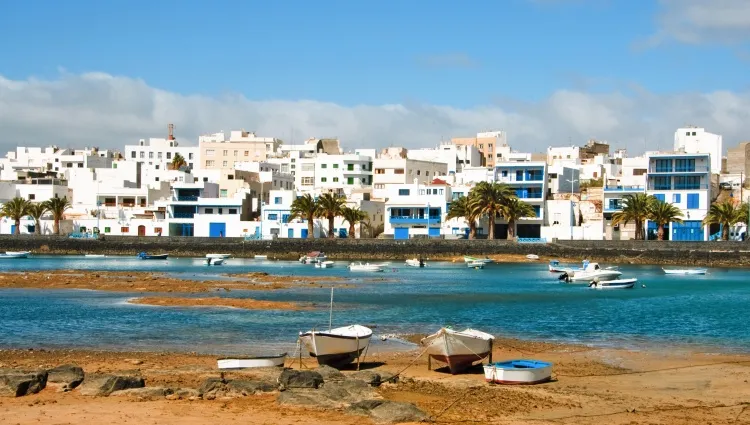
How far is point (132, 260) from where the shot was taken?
100 m

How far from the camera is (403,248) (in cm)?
10225

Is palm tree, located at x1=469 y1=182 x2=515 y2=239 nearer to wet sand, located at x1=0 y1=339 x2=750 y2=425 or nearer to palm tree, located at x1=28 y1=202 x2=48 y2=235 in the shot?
palm tree, located at x1=28 y1=202 x2=48 y2=235

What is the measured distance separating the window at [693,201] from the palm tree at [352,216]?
121 feet

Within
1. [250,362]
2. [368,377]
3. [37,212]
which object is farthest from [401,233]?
[368,377]

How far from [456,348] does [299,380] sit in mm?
5657

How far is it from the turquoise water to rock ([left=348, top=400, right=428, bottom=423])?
1092 cm

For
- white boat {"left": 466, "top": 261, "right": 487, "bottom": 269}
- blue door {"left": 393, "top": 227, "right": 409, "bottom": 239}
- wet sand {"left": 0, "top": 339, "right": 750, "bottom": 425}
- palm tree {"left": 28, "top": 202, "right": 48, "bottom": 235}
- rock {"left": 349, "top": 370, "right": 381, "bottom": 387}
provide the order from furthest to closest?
palm tree {"left": 28, "top": 202, "right": 48, "bottom": 235}
blue door {"left": 393, "top": 227, "right": 409, "bottom": 239}
white boat {"left": 466, "top": 261, "right": 487, "bottom": 269}
rock {"left": 349, "top": 370, "right": 381, "bottom": 387}
wet sand {"left": 0, "top": 339, "right": 750, "bottom": 425}

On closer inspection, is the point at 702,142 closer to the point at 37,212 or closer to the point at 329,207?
the point at 329,207

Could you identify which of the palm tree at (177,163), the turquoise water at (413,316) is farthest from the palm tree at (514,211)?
the palm tree at (177,163)

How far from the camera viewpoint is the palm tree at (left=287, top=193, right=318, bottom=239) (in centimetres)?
10469

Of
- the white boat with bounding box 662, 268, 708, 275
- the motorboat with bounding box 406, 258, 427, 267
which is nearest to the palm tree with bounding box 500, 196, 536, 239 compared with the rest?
the motorboat with bounding box 406, 258, 427, 267

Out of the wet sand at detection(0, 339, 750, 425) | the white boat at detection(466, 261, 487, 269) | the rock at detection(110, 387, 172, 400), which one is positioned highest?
the white boat at detection(466, 261, 487, 269)

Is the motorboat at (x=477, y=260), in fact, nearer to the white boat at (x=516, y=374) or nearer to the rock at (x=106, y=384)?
the white boat at (x=516, y=374)

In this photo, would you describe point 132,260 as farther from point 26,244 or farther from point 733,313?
point 733,313
